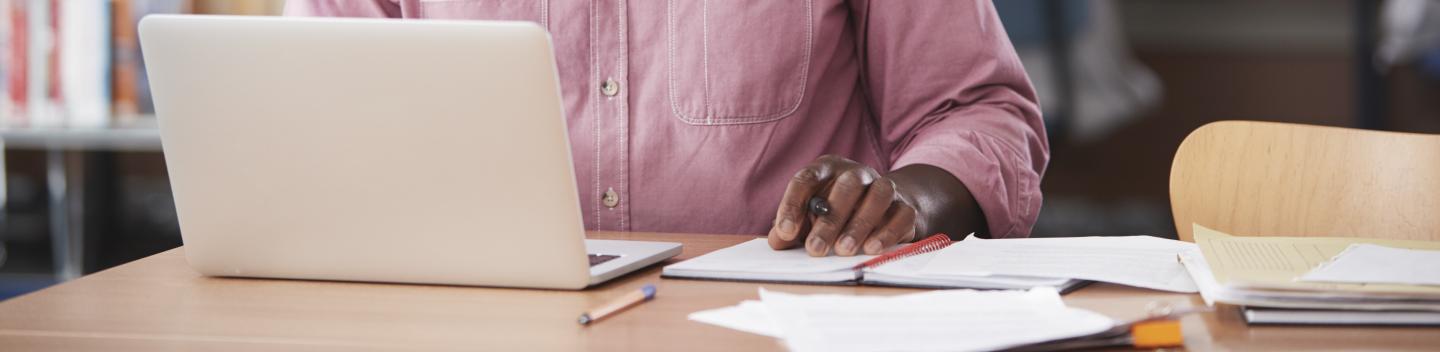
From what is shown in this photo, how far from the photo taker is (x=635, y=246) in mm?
1094

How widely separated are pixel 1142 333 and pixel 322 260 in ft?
1.83

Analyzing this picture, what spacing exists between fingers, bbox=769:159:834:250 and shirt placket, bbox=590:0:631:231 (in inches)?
16.7

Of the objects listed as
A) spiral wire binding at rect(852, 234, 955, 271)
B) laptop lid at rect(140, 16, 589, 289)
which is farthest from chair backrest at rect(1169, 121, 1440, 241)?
laptop lid at rect(140, 16, 589, 289)

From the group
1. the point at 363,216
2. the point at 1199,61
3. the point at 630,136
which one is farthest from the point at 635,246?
the point at 1199,61

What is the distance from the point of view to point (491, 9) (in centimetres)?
149

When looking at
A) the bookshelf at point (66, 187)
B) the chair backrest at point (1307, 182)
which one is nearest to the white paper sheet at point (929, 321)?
the chair backrest at point (1307, 182)

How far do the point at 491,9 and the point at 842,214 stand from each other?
62 cm

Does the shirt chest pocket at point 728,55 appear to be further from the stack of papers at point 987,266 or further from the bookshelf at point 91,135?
the bookshelf at point 91,135

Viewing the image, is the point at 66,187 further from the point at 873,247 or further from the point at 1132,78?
the point at 873,247

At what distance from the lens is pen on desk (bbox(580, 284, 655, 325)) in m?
0.80

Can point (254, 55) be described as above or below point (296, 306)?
above

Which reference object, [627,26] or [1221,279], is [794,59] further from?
[1221,279]

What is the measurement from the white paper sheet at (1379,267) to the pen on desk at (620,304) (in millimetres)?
396

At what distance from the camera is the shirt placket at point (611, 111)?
4.69 feet
